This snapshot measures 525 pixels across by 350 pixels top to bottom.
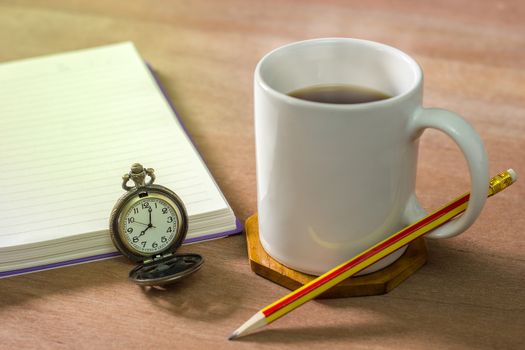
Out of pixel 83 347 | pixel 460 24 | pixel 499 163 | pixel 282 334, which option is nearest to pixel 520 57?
pixel 460 24

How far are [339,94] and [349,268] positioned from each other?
180 millimetres

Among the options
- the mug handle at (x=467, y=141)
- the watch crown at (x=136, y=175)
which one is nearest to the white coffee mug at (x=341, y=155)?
the mug handle at (x=467, y=141)

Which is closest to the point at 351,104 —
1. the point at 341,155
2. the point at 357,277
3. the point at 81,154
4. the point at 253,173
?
the point at 341,155

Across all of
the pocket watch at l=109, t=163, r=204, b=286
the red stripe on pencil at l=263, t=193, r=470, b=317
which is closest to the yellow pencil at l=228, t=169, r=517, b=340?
the red stripe on pencil at l=263, t=193, r=470, b=317

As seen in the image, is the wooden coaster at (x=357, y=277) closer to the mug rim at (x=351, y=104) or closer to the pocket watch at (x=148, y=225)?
the pocket watch at (x=148, y=225)

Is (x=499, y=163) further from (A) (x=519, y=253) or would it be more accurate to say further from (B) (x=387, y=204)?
(B) (x=387, y=204)

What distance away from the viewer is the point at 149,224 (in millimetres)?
736

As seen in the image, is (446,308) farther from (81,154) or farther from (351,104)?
(81,154)

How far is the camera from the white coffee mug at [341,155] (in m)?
0.64

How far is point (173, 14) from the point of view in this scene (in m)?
1.37

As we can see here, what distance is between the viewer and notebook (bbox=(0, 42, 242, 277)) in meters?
0.77

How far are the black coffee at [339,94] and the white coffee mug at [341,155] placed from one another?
1cm

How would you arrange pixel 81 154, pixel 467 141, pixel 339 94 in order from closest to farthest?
pixel 467 141
pixel 339 94
pixel 81 154

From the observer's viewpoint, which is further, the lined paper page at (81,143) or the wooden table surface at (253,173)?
the lined paper page at (81,143)
